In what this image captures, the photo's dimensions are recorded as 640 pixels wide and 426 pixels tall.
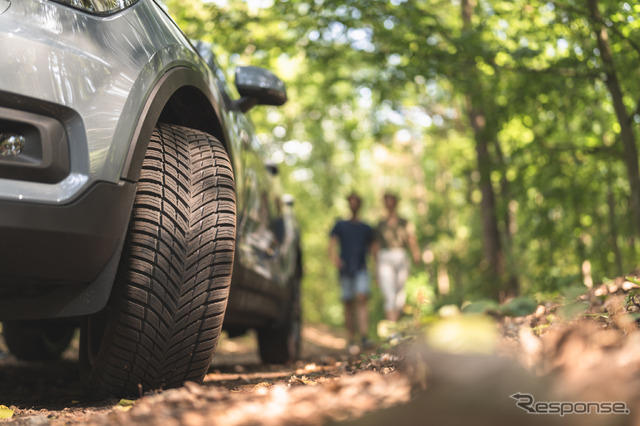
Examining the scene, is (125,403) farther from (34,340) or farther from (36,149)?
(34,340)

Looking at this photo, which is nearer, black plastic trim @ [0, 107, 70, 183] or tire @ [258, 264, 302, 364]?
black plastic trim @ [0, 107, 70, 183]

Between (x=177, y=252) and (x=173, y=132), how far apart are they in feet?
1.86

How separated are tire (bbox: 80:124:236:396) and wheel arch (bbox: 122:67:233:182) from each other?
0.48ft

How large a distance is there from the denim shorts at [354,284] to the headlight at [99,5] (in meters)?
5.82

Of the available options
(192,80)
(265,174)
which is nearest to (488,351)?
(192,80)

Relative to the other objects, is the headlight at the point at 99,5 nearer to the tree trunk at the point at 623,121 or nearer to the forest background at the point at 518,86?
the forest background at the point at 518,86

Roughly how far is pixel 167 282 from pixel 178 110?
89cm

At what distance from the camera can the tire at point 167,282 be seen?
7.46 feet

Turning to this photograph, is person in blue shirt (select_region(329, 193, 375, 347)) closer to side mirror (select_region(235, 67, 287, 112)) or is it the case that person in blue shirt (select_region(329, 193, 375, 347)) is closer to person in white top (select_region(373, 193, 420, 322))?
person in white top (select_region(373, 193, 420, 322))

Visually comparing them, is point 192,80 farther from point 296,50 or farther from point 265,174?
point 296,50

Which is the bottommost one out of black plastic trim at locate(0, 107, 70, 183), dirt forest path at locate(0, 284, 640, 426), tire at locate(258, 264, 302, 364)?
tire at locate(258, 264, 302, 364)

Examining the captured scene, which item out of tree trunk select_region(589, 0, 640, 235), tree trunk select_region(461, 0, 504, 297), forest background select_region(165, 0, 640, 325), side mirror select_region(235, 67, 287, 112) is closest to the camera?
side mirror select_region(235, 67, 287, 112)

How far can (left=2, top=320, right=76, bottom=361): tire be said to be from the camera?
15.3 feet

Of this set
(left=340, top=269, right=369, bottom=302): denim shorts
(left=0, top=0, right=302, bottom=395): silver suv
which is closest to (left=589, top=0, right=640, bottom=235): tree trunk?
(left=340, top=269, right=369, bottom=302): denim shorts
